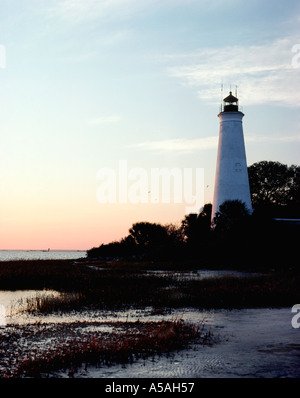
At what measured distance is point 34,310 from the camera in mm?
20547

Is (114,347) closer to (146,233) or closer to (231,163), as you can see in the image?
(231,163)

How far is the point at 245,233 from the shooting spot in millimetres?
44781

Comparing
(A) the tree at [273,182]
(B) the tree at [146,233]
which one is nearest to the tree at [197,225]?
(B) the tree at [146,233]

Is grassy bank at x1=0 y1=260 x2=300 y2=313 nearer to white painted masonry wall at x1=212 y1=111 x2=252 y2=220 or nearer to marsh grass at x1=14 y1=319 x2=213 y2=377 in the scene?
marsh grass at x1=14 y1=319 x2=213 y2=377

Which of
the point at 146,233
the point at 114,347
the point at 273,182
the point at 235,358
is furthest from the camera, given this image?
the point at 146,233

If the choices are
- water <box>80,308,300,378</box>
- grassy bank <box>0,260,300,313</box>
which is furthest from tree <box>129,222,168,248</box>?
water <box>80,308,300,378</box>

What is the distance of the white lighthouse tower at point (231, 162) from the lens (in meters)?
54.5

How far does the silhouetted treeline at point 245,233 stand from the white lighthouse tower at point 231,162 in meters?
1.60

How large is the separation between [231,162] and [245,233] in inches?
460

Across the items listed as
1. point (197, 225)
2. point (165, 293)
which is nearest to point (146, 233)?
point (197, 225)

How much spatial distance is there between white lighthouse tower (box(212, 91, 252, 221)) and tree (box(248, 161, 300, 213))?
1961cm

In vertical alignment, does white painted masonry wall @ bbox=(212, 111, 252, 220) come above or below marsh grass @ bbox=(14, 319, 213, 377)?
above

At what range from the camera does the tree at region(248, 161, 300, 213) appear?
7438cm
